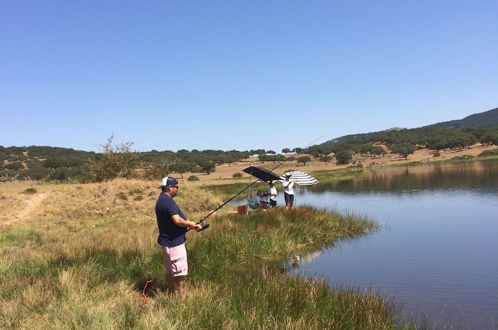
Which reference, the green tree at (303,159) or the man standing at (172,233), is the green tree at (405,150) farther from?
the man standing at (172,233)

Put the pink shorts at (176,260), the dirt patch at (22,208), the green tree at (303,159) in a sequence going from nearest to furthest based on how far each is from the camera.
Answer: the pink shorts at (176,260)
the dirt patch at (22,208)
the green tree at (303,159)

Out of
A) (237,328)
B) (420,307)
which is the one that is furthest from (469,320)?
(237,328)

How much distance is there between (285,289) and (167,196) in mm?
2459

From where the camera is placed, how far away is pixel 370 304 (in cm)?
657

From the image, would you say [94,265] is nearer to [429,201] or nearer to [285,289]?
[285,289]

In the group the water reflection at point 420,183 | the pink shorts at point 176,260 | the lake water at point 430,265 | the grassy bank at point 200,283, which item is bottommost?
the water reflection at point 420,183

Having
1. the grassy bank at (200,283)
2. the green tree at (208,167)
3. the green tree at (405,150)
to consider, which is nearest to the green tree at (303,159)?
the green tree at (208,167)

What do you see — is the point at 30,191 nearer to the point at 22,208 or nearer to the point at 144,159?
the point at 22,208

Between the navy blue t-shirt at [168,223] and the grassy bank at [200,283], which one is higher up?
the navy blue t-shirt at [168,223]

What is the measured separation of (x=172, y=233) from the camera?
264 inches

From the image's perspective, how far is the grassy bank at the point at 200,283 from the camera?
555cm

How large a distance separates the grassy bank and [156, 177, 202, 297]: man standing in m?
0.34

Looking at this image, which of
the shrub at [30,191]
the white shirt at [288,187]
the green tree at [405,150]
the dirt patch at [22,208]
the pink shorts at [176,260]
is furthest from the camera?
the green tree at [405,150]

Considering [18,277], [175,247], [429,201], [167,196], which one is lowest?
[429,201]
